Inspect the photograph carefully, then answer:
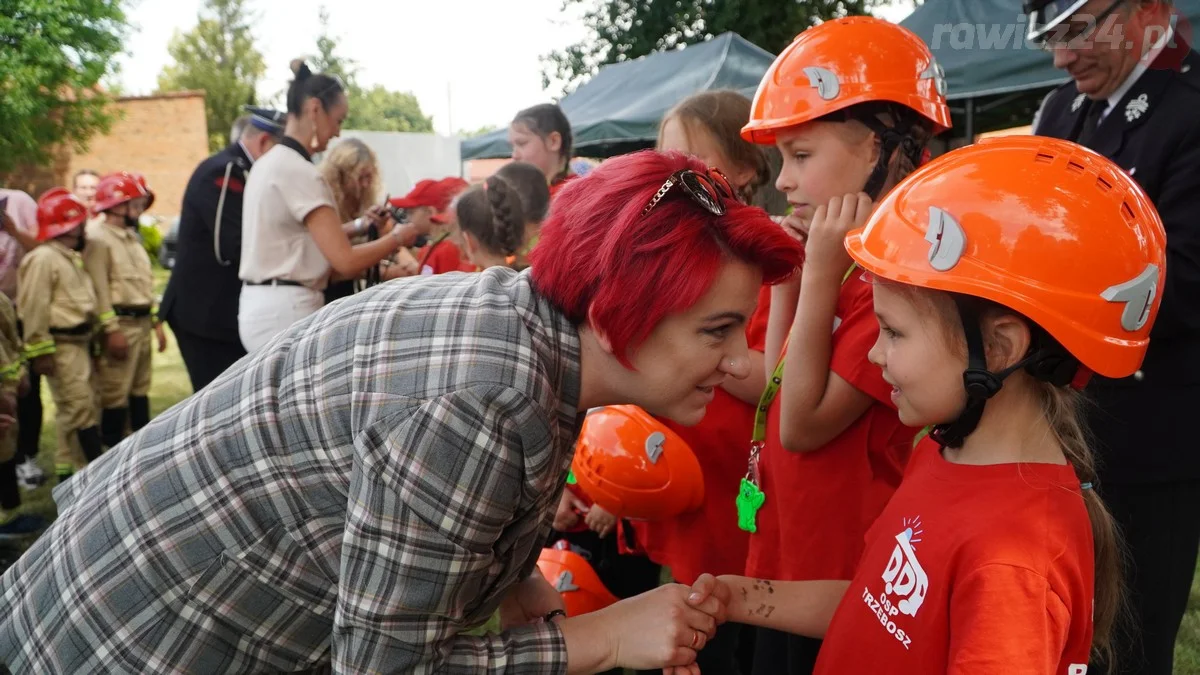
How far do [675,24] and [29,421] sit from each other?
16.4 m

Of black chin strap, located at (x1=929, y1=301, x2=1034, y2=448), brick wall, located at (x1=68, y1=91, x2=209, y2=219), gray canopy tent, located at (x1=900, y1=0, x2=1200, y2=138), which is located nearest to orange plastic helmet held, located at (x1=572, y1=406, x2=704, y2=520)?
black chin strap, located at (x1=929, y1=301, x2=1034, y2=448)

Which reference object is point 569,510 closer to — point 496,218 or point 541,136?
point 496,218

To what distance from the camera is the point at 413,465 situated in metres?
1.45

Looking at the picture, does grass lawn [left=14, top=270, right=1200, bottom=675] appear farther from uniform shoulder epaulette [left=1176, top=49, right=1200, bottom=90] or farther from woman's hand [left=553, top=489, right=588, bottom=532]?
woman's hand [left=553, top=489, right=588, bottom=532]

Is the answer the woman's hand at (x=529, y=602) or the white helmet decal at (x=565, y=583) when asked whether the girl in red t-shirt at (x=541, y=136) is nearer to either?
the white helmet decal at (x=565, y=583)

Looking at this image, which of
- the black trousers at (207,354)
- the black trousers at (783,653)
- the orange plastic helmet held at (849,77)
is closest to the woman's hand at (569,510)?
the black trousers at (783,653)

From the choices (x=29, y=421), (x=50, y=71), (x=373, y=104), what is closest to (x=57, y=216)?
(x=29, y=421)

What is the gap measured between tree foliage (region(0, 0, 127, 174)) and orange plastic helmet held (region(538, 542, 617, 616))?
964 inches

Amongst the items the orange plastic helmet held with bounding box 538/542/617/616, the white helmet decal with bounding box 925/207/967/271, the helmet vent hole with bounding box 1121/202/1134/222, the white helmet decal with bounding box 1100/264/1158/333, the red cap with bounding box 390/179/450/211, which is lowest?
the orange plastic helmet held with bounding box 538/542/617/616

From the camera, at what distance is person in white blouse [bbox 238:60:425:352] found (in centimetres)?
437

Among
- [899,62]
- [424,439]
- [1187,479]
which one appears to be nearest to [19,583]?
[424,439]

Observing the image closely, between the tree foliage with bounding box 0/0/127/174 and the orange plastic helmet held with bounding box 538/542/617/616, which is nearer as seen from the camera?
the orange plastic helmet held with bounding box 538/542/617/616

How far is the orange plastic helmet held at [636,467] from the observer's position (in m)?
2.88

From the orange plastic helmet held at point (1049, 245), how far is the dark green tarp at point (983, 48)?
5148mm
